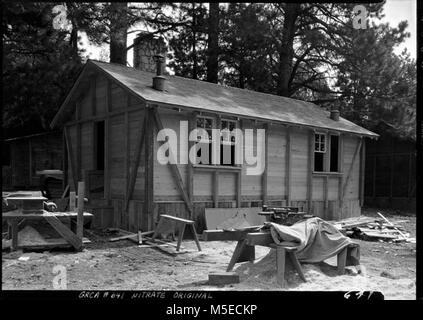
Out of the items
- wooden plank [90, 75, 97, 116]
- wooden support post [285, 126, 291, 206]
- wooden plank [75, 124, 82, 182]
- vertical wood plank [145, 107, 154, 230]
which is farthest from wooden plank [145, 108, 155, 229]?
wooden support post [285, 126, 291, 206]

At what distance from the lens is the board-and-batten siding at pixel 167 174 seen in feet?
29.1

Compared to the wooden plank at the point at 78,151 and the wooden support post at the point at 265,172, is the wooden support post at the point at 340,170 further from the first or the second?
the wooden plank at the point at 78,151

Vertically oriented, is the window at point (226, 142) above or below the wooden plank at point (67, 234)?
above

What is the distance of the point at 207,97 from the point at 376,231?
539cm

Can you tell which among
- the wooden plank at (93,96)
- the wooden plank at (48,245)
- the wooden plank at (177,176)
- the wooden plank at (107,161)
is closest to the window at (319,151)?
the wooden plank at (177,176)

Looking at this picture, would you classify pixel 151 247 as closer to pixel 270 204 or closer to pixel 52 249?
pixel 52 249

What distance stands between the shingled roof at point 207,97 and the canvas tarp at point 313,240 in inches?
161

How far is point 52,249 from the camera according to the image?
6.93m

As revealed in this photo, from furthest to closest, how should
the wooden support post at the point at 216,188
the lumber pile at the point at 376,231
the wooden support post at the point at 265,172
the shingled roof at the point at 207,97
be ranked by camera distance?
the wooden support post at the point at 265,172, the wooden support post at the point at 216,188, the lumber pile at the point at 376,231, the shingled roof at the point at 207,97

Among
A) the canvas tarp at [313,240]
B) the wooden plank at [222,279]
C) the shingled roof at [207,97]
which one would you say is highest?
the shingled roof at [207,97]

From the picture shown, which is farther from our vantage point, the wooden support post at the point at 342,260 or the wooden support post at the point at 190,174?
the wooden support post at the point at 190,174

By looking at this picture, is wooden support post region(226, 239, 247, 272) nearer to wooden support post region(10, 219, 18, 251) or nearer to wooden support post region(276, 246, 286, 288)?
wooden support post region(276, 246, 286, 288)

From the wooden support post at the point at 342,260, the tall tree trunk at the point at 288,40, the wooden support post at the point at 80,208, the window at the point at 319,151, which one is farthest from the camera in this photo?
the window at the point at 319,151

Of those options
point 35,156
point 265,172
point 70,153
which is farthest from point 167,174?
point 35,156
